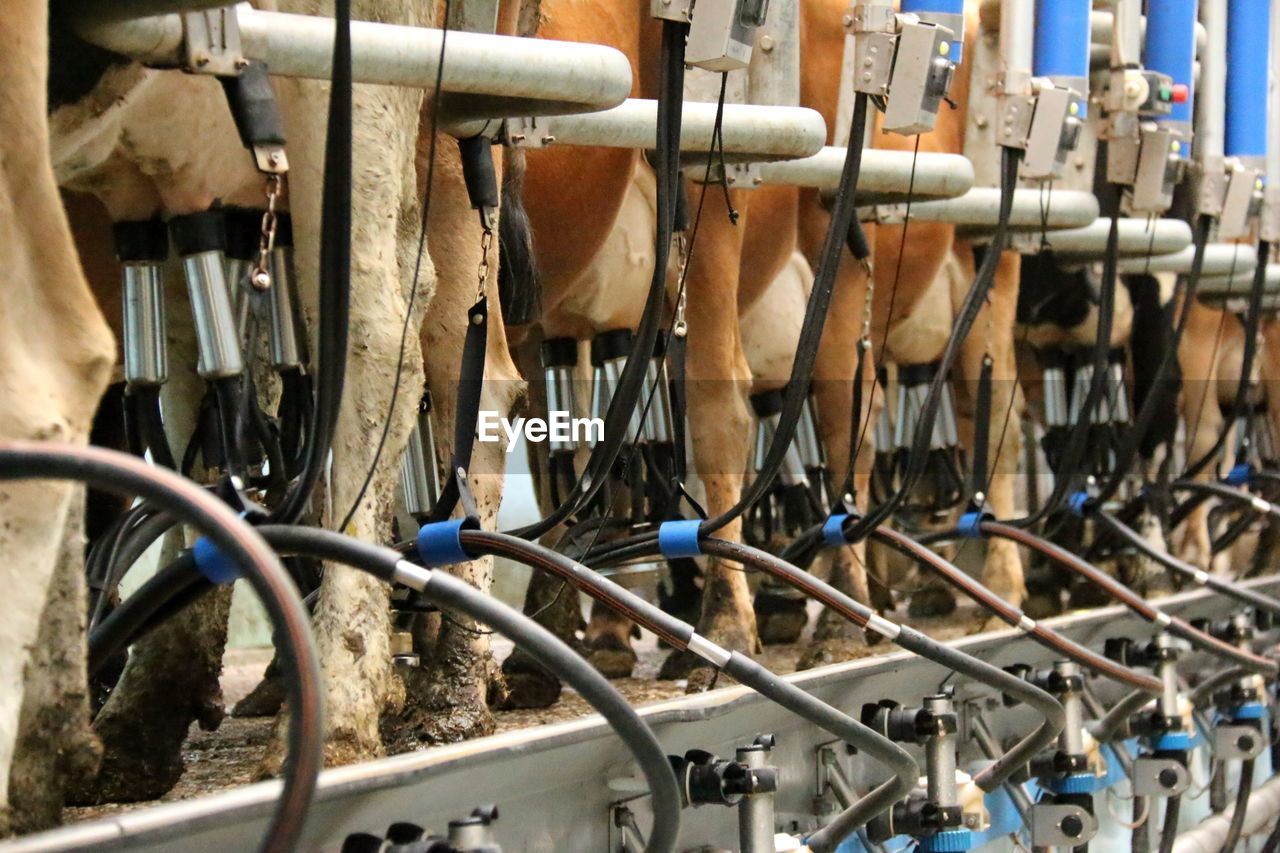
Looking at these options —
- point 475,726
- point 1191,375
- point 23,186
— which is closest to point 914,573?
point 1191,375

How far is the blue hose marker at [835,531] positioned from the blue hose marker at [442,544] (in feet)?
3.11

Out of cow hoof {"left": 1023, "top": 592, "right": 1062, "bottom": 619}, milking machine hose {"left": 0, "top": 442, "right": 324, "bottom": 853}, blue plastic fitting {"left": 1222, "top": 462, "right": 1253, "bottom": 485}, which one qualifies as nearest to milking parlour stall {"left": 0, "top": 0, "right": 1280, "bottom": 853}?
milking machine hose {"left": 0, "top": 442, "right": 324, "bottom": 853}

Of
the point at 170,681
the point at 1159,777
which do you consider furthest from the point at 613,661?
the point at 170,681

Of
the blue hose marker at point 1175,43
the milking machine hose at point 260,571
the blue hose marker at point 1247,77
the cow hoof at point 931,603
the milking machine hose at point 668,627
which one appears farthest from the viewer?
the cow hoof at point 931,603

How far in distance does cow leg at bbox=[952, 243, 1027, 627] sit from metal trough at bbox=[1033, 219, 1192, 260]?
28 centimetres

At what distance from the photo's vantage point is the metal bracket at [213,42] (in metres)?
1.50

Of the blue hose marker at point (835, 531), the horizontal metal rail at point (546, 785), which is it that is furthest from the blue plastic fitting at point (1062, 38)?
the horizontal metal rail at point (546, 785)

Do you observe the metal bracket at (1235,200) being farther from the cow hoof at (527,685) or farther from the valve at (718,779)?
the valve at (718,779)

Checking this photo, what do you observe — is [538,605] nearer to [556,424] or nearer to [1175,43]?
[556,424]

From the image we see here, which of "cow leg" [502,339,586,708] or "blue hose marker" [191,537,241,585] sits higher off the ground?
"blue hose marker" [191,537,241,585]

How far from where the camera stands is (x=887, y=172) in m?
2.66

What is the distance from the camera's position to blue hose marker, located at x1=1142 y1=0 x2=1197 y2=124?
11.6ft

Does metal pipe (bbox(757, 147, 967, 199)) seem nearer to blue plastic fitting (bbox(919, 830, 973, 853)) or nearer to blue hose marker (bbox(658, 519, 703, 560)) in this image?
blue hose marker (bbox(658, 519, 703, 560))

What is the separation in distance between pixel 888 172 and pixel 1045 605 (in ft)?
6.79
